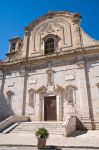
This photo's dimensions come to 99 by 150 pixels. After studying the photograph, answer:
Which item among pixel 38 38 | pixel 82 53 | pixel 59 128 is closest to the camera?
pixel 59 128

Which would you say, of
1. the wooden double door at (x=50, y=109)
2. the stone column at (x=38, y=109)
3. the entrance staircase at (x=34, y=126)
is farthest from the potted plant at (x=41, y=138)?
the stone column at (x=38, y=109)

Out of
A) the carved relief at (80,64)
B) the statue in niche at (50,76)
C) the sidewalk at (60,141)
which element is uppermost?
the carved relief at (80,64)

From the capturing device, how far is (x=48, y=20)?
67.1 feet

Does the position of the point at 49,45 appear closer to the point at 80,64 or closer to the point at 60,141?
the point at 80,64

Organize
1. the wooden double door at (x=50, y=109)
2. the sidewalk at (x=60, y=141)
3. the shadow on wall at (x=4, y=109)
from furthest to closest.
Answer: the shadow on wall at (x=4, y=109) → the wooden double door at (x=50, y=109) → the sidewalk at (x=60, y=141)

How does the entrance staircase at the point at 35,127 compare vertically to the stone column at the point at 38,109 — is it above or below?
below

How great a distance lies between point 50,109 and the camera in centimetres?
1559

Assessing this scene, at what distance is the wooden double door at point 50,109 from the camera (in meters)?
15.2

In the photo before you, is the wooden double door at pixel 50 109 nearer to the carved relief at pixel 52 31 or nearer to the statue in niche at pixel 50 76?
the statue in niche at pixel 50 76

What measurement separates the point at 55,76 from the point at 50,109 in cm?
345

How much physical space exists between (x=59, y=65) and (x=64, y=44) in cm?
282

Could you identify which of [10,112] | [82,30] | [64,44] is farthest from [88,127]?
[82,30]

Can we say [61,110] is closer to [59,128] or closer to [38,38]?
[59,128]

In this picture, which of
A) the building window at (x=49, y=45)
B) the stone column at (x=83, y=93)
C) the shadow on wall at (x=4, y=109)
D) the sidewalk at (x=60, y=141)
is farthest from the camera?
the building window at (x=49, y=45)
